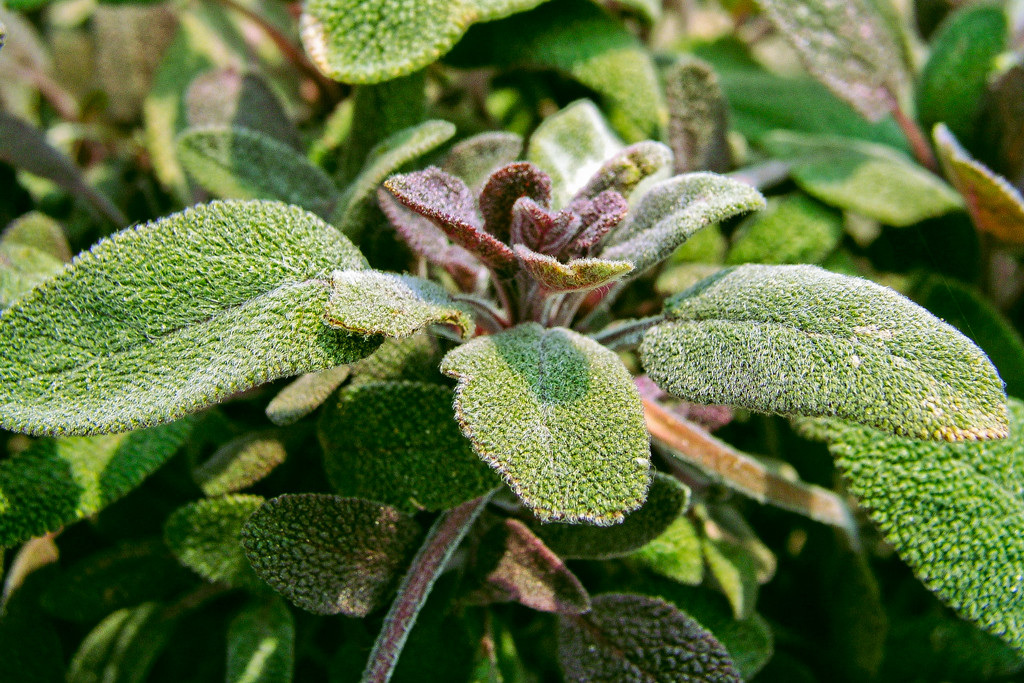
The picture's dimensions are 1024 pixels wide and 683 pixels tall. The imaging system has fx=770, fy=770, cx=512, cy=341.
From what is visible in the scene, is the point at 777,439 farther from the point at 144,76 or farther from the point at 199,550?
the point at 144,76

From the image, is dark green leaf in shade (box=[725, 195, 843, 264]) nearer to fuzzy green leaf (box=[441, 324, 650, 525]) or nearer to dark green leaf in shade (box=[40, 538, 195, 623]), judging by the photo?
fuzzy green leaf (box=[441, 324, 650, 525])

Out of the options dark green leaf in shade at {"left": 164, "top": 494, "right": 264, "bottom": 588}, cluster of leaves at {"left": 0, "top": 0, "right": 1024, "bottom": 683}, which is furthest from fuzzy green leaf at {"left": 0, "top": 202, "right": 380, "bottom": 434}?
dark green leaf in shade at {"left": 164, "top": 494, "right": 264, "bottom": 588}

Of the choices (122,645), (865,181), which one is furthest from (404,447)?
(865,181)

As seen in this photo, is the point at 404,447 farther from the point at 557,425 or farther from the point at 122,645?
the point at 122,645

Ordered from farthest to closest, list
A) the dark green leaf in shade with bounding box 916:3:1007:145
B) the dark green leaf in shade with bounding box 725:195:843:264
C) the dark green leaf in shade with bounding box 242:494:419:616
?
1. the dark green leaf in shade with bounding box 916:3:1007:145
2. the dark green leaf in shade with bounding box 725:195:843:264
3. the dark green leaf in shade with bounding box 242:494:419:616

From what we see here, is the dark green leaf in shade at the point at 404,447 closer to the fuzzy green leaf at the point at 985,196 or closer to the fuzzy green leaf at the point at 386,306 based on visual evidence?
the fuzzy green leaf at the point at 386,306

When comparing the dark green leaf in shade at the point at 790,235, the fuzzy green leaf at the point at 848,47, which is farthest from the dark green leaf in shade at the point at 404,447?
the fuzzy green leaf at the point at 848,47

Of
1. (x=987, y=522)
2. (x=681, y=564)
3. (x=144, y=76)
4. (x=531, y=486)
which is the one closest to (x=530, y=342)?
(x=531, y=486)

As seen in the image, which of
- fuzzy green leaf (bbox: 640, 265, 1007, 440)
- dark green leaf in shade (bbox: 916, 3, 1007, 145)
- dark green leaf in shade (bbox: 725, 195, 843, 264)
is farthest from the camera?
dark green leaf in shade (bbox: 916, 3, 1007, 145)
